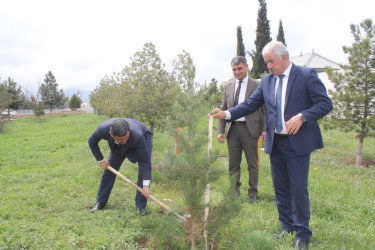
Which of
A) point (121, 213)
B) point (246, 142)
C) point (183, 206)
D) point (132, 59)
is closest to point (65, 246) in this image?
point (121, 213)

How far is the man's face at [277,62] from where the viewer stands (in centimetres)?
263

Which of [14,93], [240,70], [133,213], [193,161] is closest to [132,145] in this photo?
[133,213]

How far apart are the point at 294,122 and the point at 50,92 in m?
38.3

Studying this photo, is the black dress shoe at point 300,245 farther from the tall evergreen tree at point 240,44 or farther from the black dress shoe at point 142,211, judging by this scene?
the tall evergreen tree at point 240,44

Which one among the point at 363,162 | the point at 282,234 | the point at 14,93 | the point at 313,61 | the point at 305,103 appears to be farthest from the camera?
the point at 313,61

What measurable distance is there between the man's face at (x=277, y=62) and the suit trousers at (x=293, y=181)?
0.68 metres

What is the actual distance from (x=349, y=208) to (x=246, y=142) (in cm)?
163

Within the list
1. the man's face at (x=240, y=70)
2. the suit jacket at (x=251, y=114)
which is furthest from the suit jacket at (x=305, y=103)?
the man's face at (x=240, y=70)

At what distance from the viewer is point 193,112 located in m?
2.71

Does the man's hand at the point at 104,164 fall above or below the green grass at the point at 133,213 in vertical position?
above

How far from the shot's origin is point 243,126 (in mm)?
3977

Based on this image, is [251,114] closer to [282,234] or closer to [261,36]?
[282,234]

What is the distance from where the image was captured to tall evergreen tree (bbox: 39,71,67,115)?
3404 cm

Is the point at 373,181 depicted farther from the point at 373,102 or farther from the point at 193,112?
the point at 193,112
